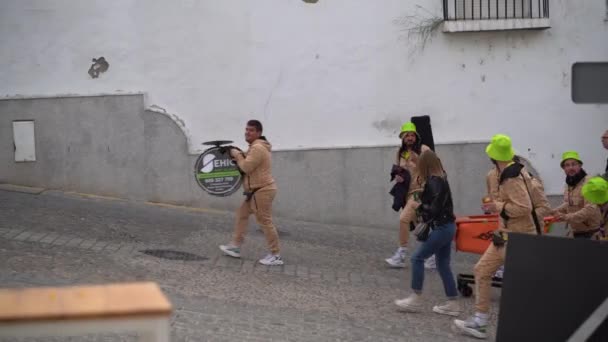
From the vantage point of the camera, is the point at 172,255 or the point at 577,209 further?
the point at 172,255

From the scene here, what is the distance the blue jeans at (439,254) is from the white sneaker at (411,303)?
0.07 metres

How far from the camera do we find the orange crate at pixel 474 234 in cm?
885

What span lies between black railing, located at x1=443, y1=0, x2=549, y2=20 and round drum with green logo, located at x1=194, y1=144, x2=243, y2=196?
377cm

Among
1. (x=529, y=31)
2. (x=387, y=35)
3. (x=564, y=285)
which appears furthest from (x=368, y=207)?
(x=564, y=285)

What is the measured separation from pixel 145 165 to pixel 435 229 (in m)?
5.56

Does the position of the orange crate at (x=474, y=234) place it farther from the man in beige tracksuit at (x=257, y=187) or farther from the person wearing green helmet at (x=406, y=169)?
the man in beige tracksuit at (x=257, y=187)

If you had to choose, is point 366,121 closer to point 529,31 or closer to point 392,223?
point 392,223

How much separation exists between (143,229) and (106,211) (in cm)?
87

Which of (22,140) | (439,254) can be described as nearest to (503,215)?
(439,254)

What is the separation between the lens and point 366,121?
13117 mm

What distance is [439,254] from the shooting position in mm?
8633

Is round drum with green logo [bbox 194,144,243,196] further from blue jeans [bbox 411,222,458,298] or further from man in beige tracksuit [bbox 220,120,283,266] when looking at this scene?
blue jeans [bbox 411,222,458,298]

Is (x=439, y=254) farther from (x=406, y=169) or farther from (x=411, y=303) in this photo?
(x=406, y=169)

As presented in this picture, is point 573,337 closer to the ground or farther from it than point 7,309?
closer to the ground
